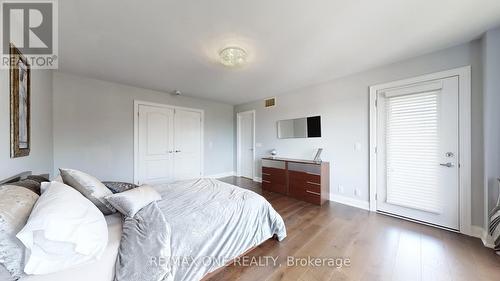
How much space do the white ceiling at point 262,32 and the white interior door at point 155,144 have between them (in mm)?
1204

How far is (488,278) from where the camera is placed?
4.94ft

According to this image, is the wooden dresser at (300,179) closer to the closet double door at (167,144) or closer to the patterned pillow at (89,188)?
the closet double door at (167,144)

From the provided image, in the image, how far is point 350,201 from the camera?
3.21 m

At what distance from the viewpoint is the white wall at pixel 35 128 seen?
59.2 inches

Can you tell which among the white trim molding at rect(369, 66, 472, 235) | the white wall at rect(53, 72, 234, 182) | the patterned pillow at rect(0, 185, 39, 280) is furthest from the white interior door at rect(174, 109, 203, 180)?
the white trim molding at rect(369, 66, 472, 235)

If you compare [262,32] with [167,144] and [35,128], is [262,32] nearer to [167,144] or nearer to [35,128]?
[35,128]

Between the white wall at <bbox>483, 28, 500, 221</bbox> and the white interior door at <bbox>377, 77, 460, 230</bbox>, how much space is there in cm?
28

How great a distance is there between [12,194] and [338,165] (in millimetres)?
3860

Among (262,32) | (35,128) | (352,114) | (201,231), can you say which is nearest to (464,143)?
(352,114)

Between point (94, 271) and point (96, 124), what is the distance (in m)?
3.43

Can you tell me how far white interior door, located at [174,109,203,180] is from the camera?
4.59 m

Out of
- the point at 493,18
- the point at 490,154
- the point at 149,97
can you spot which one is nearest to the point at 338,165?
the point at 490,154

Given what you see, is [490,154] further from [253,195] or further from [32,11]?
[32,11]

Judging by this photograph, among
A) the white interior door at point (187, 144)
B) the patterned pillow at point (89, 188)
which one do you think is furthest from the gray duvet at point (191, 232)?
the white interior door at point (187, 144)
